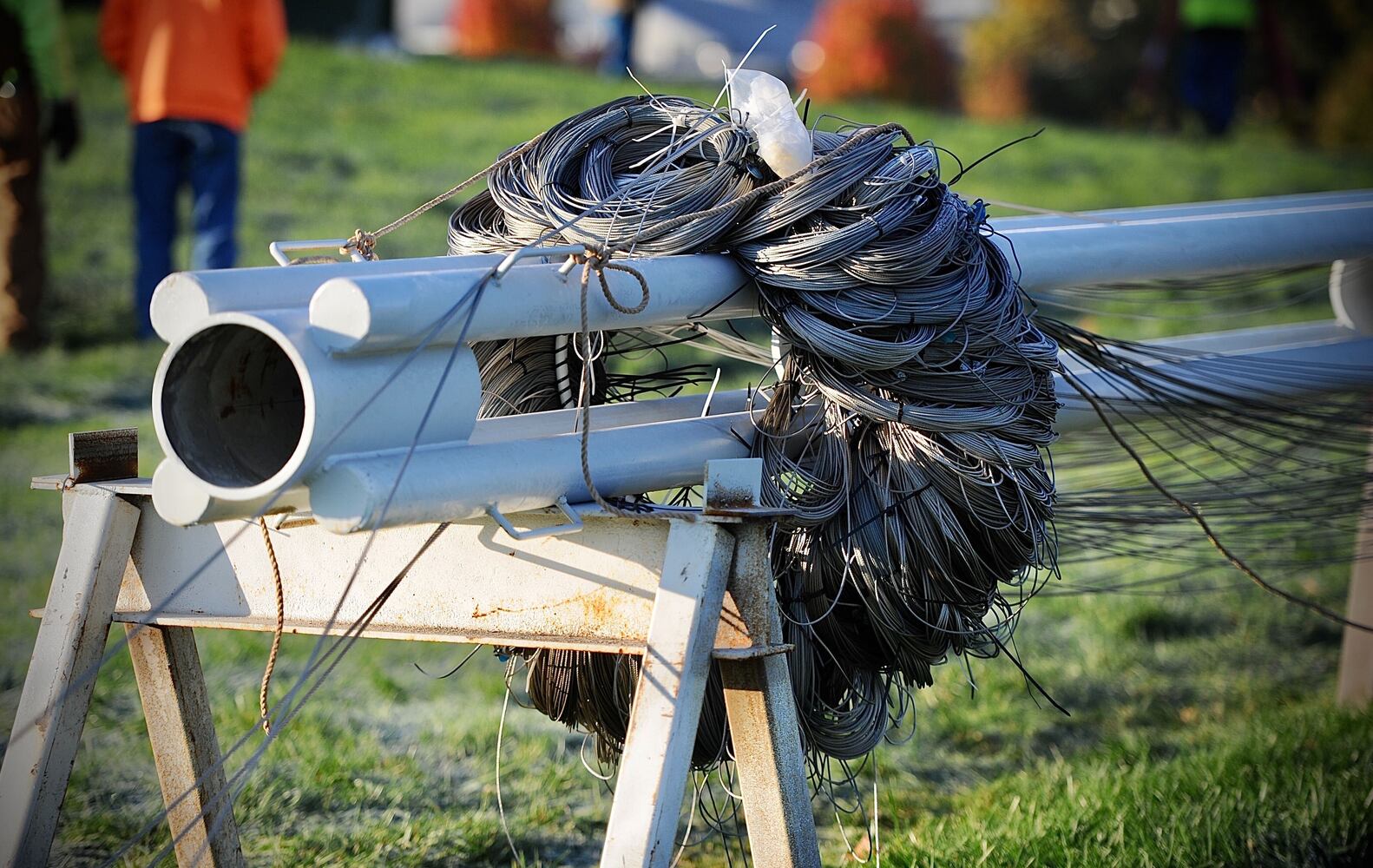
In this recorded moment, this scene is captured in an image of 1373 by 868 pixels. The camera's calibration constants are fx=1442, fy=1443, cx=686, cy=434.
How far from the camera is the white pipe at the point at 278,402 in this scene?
1904mm

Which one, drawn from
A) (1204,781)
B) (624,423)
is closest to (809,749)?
(624,423)

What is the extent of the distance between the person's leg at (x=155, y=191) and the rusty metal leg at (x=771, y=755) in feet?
20.6

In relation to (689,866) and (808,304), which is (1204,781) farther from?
(808,304)

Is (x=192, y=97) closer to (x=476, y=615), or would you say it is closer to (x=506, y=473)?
(x=476, y=615)

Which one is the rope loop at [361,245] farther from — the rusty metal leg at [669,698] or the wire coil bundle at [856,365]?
the rusty metal leg at [669,698]

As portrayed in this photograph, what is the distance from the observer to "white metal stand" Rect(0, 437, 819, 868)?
2125 mm

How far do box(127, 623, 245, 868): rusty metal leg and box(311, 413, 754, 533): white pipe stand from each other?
915 millimetres

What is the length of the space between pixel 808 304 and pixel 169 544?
1.20 m

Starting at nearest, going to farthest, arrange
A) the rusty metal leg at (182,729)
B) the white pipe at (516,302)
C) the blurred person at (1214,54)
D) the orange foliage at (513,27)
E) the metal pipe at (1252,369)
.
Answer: the white pipe at (516,302) < the rusty metal leg at (182,729) < the metal pipe at (1252,369) < the blurred person at (1214,54) < the orange foliage at (513,27)

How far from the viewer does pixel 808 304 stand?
2484mm

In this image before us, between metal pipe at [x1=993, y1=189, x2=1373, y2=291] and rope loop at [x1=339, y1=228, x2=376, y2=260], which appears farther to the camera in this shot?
metal pipe at [x1=993, y1=189, x2=1373, y2=291]

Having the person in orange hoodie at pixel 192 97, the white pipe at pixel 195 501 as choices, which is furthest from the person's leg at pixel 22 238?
the white pipe at pixel 195 501

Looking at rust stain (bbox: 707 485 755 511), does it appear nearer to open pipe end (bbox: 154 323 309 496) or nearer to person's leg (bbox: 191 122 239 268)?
open pipe end (bbox: 154 323 309 496)

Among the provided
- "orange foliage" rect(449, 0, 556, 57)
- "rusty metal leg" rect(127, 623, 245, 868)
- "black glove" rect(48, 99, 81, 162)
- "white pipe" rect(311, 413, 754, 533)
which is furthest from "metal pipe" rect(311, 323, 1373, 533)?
"orange foliage" rect(449, 0, 556, 57)
